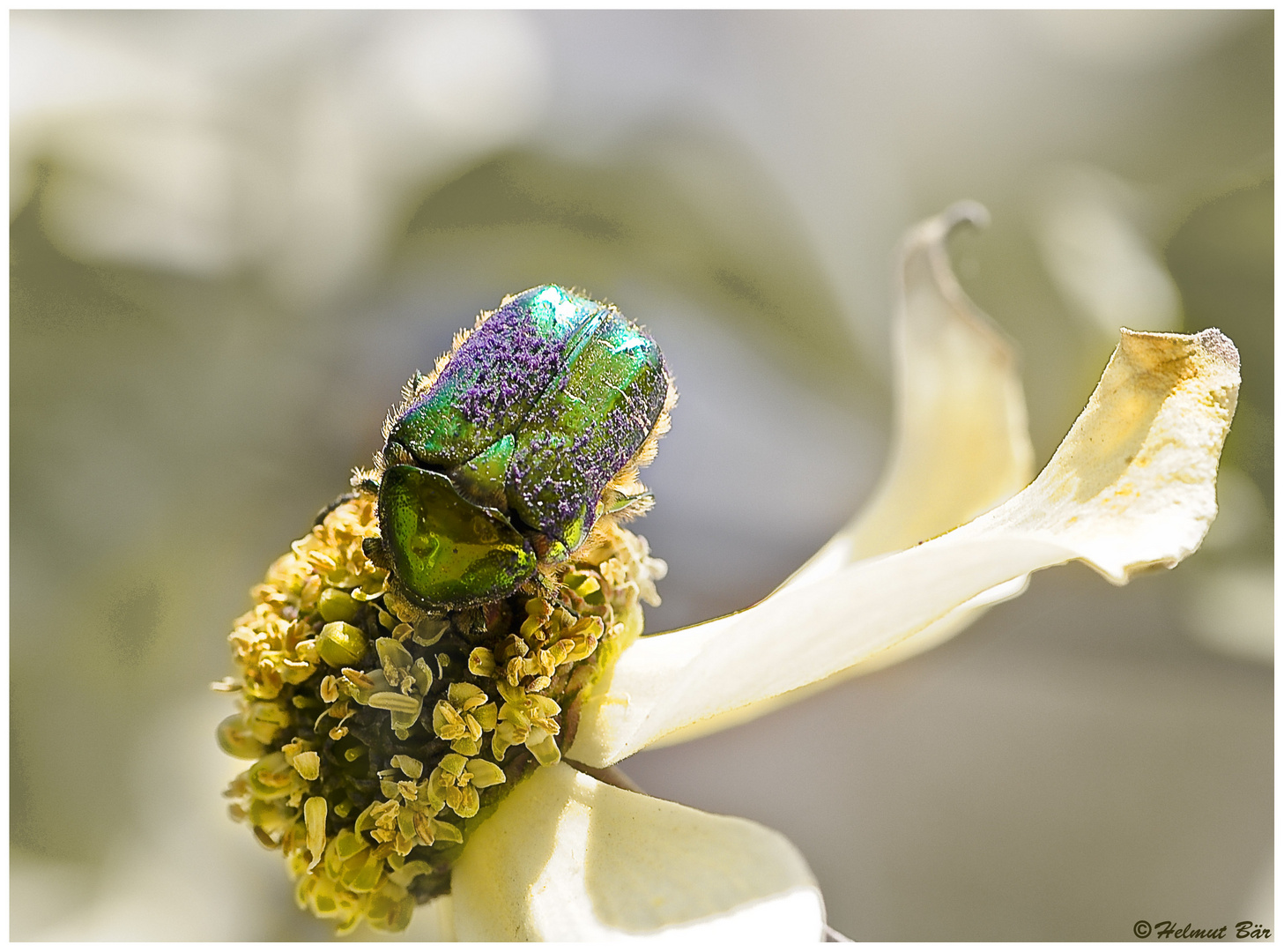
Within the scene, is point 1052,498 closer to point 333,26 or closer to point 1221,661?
point 1221,661

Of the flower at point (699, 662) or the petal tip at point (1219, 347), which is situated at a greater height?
the petal tip at point (1219, 347)

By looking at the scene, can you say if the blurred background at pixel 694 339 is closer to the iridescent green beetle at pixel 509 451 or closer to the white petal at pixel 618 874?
the white petal at pixel 618 874

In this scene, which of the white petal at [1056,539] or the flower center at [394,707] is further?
the flower center at [394,707]

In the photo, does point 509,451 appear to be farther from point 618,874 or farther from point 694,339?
point 694,339

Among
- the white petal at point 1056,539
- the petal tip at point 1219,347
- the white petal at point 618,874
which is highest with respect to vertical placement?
the petal tip at point 1219,347

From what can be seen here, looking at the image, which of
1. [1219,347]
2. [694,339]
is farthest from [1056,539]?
[694,339]

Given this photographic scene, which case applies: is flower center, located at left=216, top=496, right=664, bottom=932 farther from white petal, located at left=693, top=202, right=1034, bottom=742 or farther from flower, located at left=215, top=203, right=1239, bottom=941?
white petal, located at left=693, top=202, right=1034, bottom=742

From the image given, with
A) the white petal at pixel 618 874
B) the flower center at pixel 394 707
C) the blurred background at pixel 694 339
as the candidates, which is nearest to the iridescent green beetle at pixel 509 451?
the flower center at pixel 394 707
